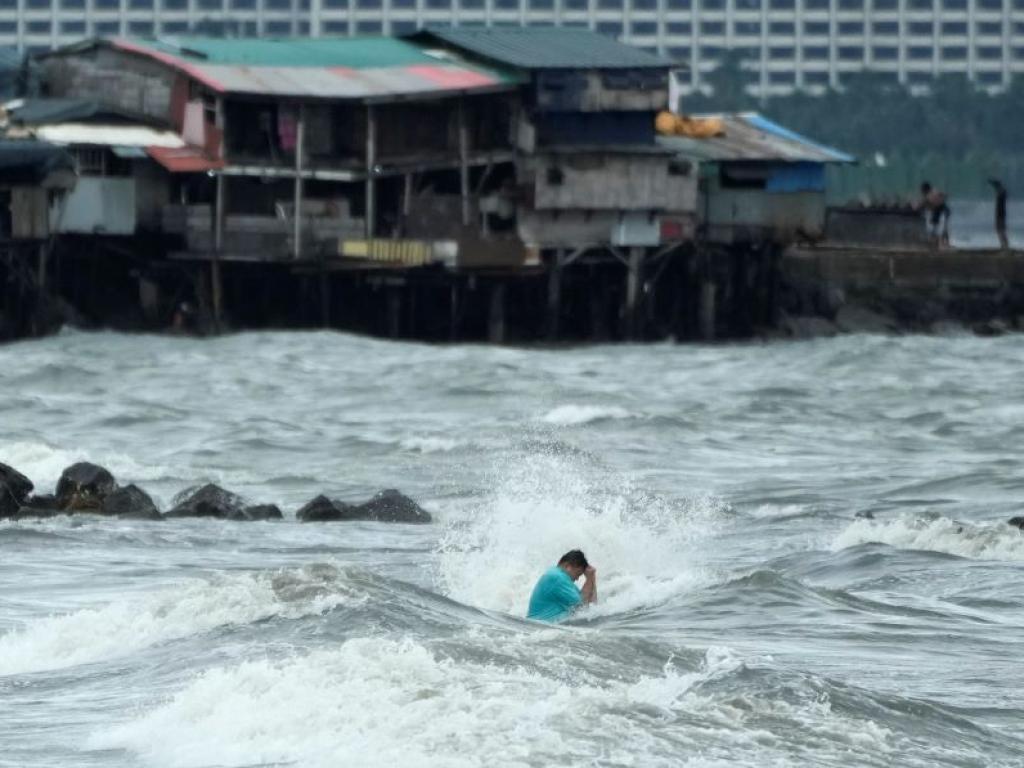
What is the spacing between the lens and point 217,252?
182 feet

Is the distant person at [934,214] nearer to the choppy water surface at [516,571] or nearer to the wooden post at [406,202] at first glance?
the wooden post at [406,202]

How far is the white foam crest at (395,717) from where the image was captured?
14742mm

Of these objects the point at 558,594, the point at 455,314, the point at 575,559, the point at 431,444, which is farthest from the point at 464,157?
the point at 558,594

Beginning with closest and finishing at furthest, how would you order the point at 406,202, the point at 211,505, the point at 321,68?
the point at 211,505 → the point at 406,202 → the point at 321,68

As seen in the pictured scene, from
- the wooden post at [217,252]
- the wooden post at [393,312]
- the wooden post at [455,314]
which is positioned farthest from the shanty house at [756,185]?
the wooden post at [217,252]

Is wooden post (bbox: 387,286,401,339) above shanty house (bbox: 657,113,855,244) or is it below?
below

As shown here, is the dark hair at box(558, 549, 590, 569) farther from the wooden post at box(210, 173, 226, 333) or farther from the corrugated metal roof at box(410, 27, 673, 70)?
the corrugated metal roof at box(410, 27, 673, 70)

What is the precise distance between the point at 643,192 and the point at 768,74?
76974 millimetres

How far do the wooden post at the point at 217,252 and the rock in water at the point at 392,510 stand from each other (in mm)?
26905

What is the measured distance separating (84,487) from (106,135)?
96.0ft

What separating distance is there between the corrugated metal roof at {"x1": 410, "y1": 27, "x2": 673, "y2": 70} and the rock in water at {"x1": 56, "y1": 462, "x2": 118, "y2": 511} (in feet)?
99.7

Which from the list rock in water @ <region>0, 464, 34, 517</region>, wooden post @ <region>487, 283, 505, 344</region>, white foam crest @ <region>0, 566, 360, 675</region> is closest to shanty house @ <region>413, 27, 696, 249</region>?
wooden post @ <region>487, 283, 505, 344</region>

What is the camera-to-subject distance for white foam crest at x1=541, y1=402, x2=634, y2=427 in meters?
40.8

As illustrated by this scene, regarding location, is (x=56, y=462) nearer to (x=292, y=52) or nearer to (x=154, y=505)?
(x=154, y=505)
